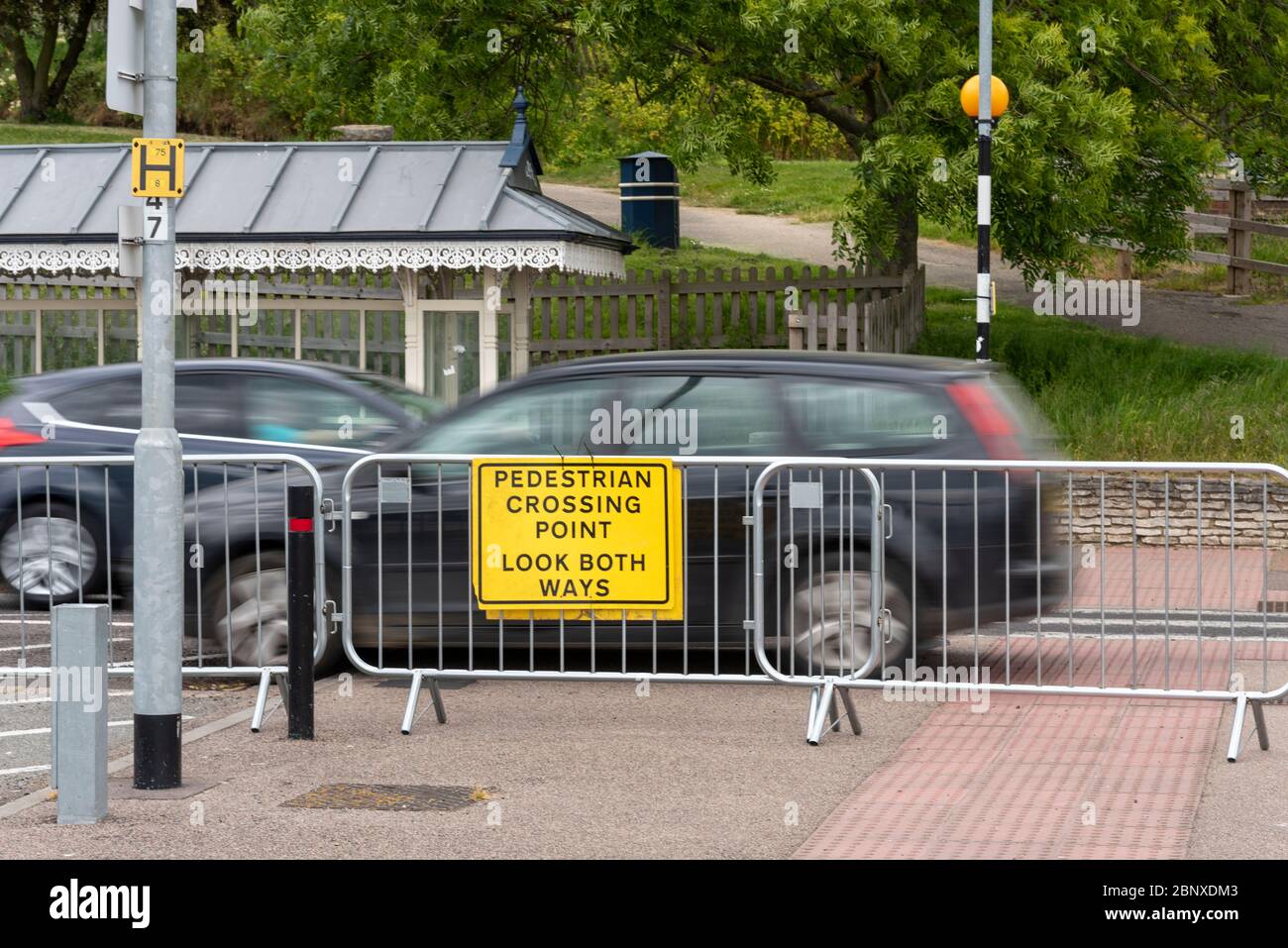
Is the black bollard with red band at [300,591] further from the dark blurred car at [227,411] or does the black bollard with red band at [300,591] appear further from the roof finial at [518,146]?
the roof finial at [518,146]

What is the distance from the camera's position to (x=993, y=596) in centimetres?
904

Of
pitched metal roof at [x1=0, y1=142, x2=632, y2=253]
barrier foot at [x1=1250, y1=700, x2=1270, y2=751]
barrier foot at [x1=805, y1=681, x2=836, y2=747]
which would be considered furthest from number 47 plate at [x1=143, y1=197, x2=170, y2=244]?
pitched metal roof at [x1=0, y1=142, x2=632, y2=253]

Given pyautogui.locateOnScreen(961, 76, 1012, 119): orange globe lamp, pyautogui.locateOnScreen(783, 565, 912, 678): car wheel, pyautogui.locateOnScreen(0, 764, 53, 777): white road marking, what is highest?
pyautogui.locateOnScreen(961, 76, 1012, 119): orange globe lamp

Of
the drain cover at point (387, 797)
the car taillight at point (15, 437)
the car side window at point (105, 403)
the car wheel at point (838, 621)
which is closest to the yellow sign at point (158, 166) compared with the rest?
the drain cover at point (387, 797)

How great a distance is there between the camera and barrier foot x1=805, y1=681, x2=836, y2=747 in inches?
324

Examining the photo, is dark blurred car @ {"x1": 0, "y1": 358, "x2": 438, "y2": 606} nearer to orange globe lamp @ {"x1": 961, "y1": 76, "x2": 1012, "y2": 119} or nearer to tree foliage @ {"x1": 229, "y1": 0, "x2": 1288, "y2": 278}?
orange globe lamp @ {"x1": 961, "y1": 76, "x2": 1012, "y2": 119}

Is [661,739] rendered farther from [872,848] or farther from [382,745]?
[872,848]

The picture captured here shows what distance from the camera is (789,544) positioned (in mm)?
8859

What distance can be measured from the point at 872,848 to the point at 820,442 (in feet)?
11.7

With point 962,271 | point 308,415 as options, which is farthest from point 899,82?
point 308,415

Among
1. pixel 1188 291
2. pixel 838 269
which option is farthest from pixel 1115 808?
pixel 1188 291

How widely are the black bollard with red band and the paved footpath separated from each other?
15520mm

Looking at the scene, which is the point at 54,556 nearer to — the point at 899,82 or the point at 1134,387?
the point at 1134,387

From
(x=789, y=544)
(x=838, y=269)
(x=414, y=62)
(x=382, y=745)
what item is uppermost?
(x=414, y=62)
